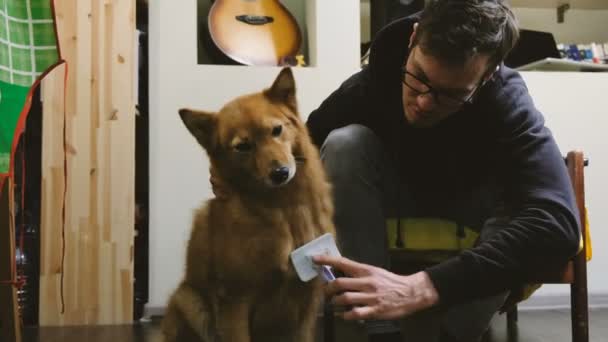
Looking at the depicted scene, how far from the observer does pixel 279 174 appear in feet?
3.67

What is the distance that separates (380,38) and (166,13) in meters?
1.17

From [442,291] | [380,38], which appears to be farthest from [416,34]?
[442,291]

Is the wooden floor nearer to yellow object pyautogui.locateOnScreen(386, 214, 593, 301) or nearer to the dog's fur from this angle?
yellow object pyautogui.locateOnScreen(386, 214, 593, 301)

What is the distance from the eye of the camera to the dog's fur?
44.6 inches

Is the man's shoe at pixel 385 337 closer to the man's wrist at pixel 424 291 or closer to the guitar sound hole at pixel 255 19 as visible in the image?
the man's wrist at pixel 424 291

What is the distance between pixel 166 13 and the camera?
221 cm

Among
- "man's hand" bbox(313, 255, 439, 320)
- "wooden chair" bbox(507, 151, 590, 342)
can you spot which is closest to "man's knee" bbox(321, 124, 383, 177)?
"man's hand" bbox(313, 255, 439, 320)

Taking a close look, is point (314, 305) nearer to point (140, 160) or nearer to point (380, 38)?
point (380, 38)

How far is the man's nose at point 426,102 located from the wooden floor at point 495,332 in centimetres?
93

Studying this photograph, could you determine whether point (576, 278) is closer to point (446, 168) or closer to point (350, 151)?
point (446, 168)

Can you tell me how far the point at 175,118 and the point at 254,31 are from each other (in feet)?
1.81

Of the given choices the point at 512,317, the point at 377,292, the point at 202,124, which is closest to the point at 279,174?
the point at 202,124

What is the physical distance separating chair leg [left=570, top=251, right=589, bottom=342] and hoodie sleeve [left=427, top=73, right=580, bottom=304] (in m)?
0.14

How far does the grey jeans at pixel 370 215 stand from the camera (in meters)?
1.24
